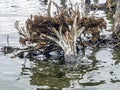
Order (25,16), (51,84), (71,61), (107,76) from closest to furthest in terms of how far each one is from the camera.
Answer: (51,84) < (107,76) < (71,61) < (25,16)

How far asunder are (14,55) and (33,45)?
119 centimetres

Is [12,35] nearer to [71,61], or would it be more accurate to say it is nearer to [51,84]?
[71,61]

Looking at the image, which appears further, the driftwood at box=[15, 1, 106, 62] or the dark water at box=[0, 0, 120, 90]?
the driftwood at box=[15, 1, 106, 62]

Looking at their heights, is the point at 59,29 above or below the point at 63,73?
above

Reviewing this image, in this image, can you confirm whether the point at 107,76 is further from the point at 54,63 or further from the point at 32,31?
the point at 32,31

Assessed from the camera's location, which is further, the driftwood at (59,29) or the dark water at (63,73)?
the driftwood at (59,29)

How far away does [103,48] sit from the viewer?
1352 cm

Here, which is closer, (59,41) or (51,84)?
(51,84)

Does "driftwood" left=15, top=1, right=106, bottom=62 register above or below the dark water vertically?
above

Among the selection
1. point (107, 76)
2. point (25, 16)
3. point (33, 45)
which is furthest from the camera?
point (25, 16)

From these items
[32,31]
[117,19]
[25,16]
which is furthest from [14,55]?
[25,16]

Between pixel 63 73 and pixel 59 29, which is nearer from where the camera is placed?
pixel 63 73

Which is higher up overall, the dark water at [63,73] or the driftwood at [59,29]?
the driftwood at [59,29]

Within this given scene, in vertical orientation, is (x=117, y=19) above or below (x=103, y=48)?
above
